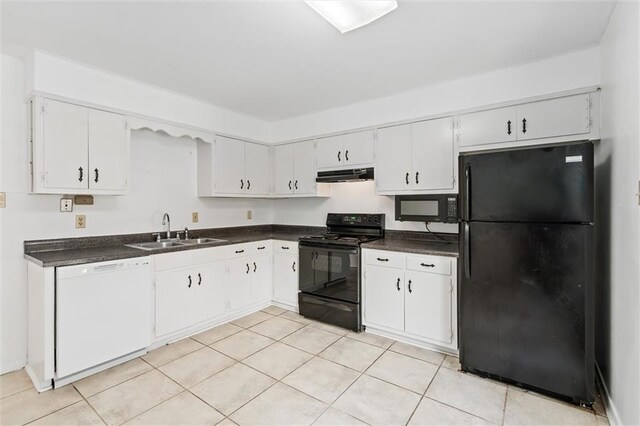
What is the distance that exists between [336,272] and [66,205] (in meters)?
2.62

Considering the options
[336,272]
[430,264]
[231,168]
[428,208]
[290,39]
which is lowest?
[336,272]

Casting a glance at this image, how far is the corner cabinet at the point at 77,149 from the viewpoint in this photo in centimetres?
244

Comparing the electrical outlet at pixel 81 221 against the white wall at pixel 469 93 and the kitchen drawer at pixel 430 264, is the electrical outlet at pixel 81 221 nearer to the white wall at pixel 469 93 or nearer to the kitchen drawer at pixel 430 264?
the white wall at pixel 469 93

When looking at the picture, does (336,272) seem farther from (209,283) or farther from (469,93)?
(469,93)

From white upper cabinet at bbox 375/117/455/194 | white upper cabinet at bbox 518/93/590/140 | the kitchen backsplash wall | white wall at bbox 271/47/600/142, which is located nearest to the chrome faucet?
the kitchen backsplash wall

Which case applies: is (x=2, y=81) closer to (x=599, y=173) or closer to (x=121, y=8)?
(x=121, y=8)

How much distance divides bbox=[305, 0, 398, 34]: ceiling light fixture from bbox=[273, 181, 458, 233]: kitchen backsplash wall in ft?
6.93

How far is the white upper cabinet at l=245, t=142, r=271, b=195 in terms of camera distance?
412cm

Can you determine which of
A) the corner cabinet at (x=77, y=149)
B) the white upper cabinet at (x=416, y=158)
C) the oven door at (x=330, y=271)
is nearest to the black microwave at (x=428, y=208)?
the white upper cabinet at (x=416, y=158)

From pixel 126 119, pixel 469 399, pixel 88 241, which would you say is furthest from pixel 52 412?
pixel 469 399

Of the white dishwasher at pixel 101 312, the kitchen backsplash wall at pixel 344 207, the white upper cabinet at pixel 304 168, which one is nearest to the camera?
the white dishwasher at pixel 101 312

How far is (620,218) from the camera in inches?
73.5

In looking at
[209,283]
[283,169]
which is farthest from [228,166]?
[209,283]

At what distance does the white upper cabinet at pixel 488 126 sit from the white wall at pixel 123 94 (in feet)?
8.83
